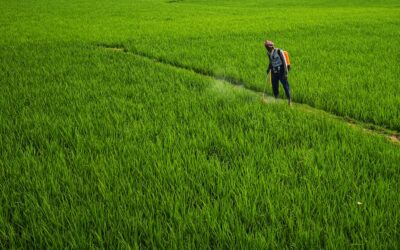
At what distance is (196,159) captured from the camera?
2982 mm

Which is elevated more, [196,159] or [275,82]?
[275,82]

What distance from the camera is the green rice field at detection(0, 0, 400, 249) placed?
200cm

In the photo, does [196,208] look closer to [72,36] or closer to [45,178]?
[45,178]

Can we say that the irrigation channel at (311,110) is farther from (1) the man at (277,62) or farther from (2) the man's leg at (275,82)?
(1) the man at (277,62)

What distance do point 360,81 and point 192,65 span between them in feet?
12.3

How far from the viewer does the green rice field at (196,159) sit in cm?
200

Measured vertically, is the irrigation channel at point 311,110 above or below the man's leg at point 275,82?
below

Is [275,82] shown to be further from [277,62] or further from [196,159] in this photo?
[196,159]

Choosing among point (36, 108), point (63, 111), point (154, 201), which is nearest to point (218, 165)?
point (154, 201)

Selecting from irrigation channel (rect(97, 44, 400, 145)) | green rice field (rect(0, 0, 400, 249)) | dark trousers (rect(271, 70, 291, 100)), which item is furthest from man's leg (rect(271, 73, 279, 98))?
green rice field (rect(0, 0, 400, 249))

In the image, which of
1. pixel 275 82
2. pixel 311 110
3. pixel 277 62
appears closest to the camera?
pixel 277 62

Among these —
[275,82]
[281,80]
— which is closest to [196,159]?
[281,80]

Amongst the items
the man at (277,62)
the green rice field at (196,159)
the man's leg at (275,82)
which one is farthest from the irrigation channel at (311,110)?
the man at (277,62)

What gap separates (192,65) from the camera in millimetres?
7656
